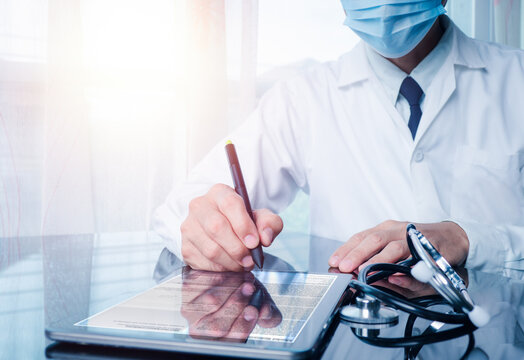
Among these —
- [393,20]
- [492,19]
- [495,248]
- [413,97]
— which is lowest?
[495,248]

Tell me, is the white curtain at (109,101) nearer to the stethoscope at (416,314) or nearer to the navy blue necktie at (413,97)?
the navy blue necktie at (413,97)

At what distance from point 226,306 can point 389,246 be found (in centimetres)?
27

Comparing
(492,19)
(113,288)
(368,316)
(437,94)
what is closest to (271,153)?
(437,94)

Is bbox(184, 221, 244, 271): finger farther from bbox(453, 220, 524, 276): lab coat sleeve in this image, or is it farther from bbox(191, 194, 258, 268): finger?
bbox(453, 220, 524, 276): lab coat sleeve

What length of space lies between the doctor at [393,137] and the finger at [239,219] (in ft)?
0.68

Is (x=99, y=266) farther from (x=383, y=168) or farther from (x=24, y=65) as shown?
(x=24, y=65)

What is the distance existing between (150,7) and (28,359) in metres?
1.38

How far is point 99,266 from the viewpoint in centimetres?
69

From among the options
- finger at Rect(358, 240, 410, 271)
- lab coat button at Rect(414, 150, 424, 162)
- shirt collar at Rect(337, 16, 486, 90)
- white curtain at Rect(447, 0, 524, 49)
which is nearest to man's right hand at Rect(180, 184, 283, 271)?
finger at Rect(358, 240, 410, 271)

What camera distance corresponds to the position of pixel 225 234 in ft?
1.96

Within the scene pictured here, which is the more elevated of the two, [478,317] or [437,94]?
[437,94]

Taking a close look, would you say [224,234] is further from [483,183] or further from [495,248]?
[483,183]

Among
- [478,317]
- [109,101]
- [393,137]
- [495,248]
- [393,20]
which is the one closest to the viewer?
[478,317]

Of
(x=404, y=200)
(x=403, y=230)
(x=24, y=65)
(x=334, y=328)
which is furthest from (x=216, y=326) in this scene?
(x=24, y=65)
